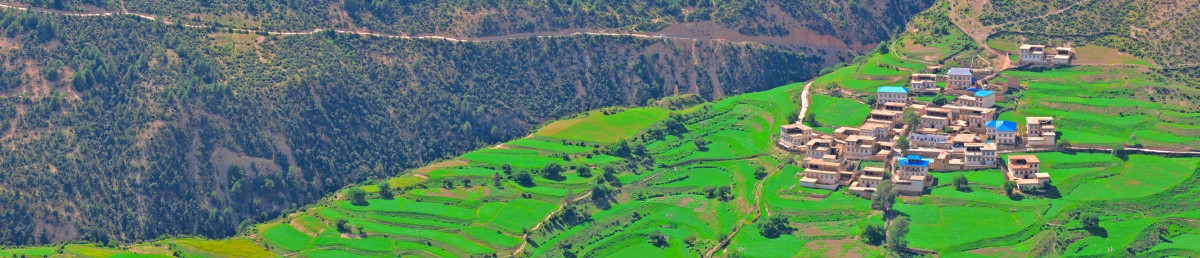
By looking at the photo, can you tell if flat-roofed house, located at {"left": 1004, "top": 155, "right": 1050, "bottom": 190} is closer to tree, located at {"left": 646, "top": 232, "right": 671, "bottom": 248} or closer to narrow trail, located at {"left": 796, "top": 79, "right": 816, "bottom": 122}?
narrow trail, located at {"left": 796, "top": 79, "right": 816, "bottom": 122}

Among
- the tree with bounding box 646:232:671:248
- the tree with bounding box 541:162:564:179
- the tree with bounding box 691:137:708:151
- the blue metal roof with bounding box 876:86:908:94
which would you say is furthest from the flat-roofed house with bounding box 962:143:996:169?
the tree with bounding box 541:162:564:179

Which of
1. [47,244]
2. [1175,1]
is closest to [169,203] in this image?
[47,244]

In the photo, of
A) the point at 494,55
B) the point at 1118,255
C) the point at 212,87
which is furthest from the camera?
the point at 494,55

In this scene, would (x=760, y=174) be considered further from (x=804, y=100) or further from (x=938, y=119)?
(x=804, y=100)

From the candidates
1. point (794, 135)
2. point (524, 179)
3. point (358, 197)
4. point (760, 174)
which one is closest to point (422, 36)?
point (524, 179)

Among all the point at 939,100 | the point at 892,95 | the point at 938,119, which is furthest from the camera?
the point at 892,95

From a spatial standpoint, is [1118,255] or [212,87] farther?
[212,87]

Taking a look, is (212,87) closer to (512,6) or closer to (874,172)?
(512,6)
